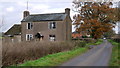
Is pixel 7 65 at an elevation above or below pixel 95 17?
below

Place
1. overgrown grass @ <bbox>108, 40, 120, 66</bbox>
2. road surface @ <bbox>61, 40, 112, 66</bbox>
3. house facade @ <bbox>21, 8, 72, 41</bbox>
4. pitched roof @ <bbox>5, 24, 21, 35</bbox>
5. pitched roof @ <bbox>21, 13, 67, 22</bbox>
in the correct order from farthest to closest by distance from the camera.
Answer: pitched roof @ <bbox>5, 24, 21, 35</bbox>
pitched roof @ <bbox>21, 13, 67, 22</bbox>
house facade @ <bbox>21, 8, 72, 41</bbox>
road surface @ <bbox>61, 40, 112, 66</bbox>
overgrown grass @ <bbox>108, 40, 120, 66</bbox>

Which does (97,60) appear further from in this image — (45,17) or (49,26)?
(45,17)

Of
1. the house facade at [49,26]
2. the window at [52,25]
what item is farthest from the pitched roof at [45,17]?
the window at [52,25]

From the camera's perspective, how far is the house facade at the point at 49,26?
2600 centimetres

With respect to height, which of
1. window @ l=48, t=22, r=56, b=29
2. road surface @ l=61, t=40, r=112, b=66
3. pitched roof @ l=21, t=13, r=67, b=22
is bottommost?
road surface @ l=61, t=40, r=112, b=66

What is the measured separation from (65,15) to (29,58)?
671 inches

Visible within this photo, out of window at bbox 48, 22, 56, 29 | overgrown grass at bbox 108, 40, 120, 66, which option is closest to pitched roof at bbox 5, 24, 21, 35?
window at bbox 48, 22, 56, 29

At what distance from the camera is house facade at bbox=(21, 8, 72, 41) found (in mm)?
26000

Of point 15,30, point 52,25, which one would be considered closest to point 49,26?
point 52,25

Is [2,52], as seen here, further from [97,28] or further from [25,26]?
Answer: [25,26]

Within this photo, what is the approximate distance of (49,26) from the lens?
87.9 ft

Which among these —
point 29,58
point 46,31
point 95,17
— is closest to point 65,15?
point 46,31

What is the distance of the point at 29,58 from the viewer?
34.8 feet

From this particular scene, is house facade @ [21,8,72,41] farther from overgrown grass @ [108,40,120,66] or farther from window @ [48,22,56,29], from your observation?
overgrown grass @ [108,40,120,66]
